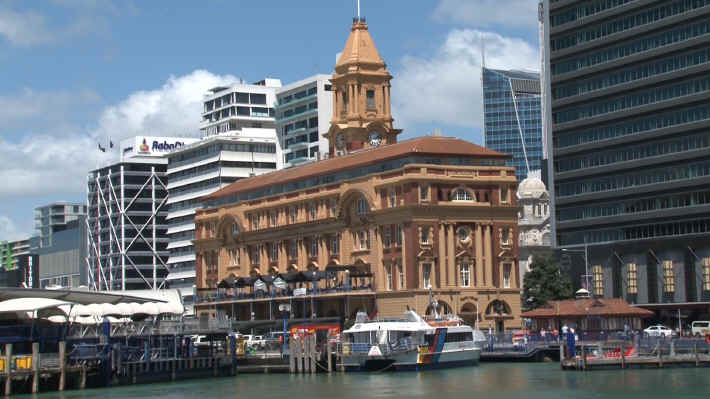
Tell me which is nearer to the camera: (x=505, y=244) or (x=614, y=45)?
(x=505, y=244)

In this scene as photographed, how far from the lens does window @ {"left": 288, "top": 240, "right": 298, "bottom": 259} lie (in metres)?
170

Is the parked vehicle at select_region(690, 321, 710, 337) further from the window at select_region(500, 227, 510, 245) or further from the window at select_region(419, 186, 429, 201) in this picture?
the window at select_region(419, 186, 429, 201)

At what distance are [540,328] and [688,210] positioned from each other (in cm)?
3243

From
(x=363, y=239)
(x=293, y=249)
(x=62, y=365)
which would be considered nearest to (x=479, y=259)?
(x=363, y=239)


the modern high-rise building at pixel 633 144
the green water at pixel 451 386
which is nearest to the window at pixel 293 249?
the modern high-rise building at pixel 633 144

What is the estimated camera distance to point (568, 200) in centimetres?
17512

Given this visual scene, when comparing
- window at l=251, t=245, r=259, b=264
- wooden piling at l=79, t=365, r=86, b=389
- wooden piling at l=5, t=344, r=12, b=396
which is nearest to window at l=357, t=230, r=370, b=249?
window at l=251, t=245, r=259, b=264

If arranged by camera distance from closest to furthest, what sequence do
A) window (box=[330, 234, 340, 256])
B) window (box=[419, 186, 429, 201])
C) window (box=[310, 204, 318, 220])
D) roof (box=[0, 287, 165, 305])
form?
1. roof (box=[0, 287, 165, 305])
2. window (box=[419, 186, 429, 201])
3. window (box=[330, 234, 340, 256])
4. window (box=[310, 204, 318, 220])

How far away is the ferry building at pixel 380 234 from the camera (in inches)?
5856

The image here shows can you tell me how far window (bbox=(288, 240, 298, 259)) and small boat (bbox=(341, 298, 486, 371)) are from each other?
5098cm

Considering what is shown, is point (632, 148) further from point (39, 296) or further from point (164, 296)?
point (39, 296)

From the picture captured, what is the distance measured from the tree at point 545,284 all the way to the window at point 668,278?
503 inches

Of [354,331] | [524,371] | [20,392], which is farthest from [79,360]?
[524,371]

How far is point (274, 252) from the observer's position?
574 ft
